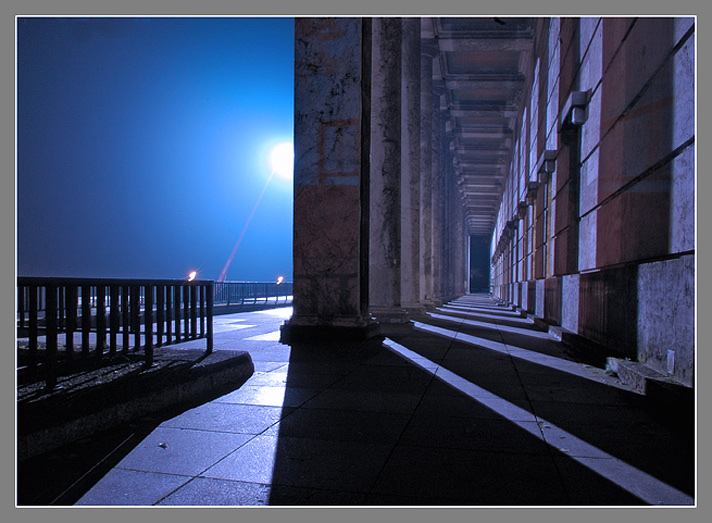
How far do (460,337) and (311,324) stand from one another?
122 inches

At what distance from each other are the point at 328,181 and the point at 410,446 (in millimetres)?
5830

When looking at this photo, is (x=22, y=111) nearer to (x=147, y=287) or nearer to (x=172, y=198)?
(x=172, y=198)

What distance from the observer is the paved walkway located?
2424mm

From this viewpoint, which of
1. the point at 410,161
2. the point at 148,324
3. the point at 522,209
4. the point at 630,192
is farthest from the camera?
the point at 522,209

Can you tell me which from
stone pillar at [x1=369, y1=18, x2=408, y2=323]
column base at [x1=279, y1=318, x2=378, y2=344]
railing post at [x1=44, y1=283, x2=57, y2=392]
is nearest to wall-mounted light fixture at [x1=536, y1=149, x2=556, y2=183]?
stone pillar at [x1=369, y1=18, x2=408, y2=323]

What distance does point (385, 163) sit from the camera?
1102 cm

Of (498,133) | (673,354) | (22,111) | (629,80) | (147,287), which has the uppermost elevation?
(22,111)

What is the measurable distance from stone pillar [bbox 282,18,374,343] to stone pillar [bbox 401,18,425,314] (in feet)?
18.6

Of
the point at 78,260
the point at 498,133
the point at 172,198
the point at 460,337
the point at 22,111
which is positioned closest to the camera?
the point at 460,337

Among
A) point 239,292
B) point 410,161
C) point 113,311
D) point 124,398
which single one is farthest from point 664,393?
point 239,292

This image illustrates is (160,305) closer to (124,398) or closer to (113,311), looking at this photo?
(113,311)

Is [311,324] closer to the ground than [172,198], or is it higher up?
closer to the ground

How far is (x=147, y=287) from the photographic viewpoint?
4496mm

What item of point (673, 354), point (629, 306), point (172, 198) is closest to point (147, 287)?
point (673, 354)
